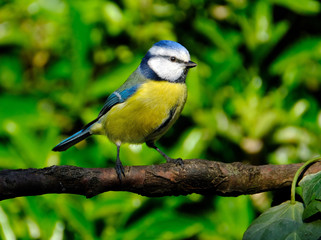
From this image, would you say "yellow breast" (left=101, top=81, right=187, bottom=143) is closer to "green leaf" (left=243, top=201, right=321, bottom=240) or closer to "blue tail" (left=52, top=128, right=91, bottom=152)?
"blue tail" (left=52, top=128, right=91, bottom=152)

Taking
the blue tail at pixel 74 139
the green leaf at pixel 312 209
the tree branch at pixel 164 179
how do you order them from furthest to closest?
the blue tail at pixel 74 139
the tree branch at pixel 164 179
the green leaf at pixel 312 209

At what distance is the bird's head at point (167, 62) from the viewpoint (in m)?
1.29

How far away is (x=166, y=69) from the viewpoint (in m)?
1.36

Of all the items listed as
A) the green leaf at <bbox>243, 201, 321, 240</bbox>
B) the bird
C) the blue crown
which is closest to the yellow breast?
the bird

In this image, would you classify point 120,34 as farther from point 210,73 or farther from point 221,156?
point 221,156

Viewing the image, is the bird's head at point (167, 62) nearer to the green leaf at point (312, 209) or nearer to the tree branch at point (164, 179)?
the tree branch at point (164, 179)

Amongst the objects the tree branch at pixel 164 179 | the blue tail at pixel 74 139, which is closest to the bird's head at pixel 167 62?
the blue tail at pixel 74 139

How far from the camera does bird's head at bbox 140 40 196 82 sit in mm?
1288

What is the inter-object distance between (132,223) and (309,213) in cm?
65

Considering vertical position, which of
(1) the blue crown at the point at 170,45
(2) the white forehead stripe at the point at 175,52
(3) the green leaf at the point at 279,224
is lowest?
(3) the green leaf at the point at 279,224

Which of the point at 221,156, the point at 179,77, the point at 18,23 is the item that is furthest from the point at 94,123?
the point at 18,23

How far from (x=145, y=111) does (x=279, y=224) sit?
1.85 feet

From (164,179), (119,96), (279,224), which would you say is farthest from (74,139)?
(279,224)

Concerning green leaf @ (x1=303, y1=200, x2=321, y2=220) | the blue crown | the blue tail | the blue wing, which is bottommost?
the blue tail
